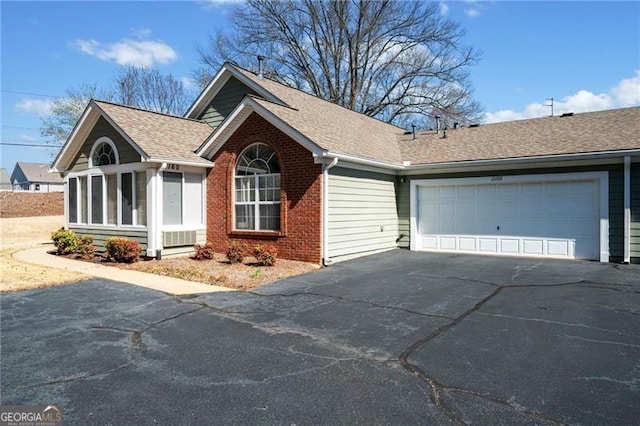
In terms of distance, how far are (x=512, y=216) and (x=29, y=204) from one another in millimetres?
35409

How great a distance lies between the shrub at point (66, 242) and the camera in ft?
48.3

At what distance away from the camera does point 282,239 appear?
12.5 meters

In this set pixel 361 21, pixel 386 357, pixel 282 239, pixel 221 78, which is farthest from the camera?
pixel 361 21

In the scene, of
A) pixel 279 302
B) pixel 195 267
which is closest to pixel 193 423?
pixel 279 302

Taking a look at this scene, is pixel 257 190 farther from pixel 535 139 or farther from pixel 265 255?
pixel 535 139

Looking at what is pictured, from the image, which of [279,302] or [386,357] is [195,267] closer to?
[279,302]

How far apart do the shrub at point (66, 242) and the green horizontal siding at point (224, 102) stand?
6.35 meters

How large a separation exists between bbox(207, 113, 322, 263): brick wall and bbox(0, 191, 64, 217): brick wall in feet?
92.0

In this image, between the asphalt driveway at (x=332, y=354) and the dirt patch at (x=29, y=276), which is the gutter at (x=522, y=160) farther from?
the dirt patch at (x=29, y=276)

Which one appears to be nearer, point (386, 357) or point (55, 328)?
point (386, 357)

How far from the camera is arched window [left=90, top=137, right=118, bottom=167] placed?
14219 mm

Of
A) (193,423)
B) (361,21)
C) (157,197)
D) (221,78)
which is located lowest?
(193,423)

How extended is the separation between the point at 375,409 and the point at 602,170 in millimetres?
11599

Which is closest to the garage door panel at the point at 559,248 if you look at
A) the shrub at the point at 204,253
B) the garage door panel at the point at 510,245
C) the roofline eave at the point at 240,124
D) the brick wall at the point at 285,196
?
the garage door panel at the point at 510,245
